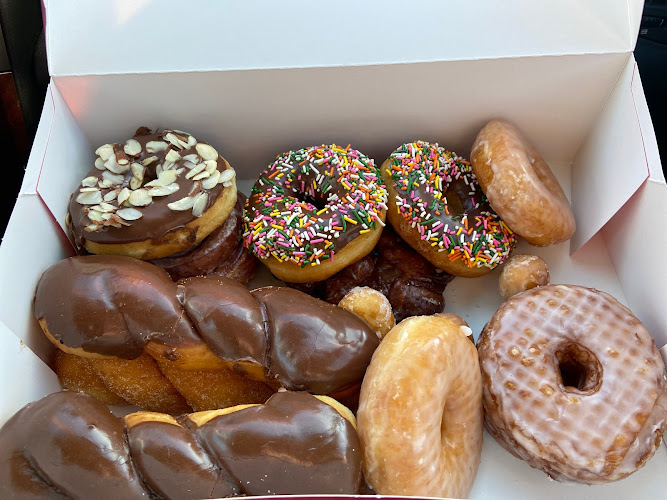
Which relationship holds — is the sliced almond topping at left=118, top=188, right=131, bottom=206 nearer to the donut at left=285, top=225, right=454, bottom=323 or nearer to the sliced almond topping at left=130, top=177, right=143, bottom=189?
the sliced almond topping at left=130, top=177, right=143, bottom=189

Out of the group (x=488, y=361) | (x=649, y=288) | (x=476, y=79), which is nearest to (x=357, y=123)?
(x=476, y=79)

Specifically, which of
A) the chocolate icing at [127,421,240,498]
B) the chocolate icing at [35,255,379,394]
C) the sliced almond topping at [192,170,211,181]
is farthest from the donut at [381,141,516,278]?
the chocolate icing at [127,421,240,498]

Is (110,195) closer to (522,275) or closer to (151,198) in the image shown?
(151,198)

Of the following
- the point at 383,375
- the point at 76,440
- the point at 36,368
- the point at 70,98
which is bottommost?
the point at 36,368

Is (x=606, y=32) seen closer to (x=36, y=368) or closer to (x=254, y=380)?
(x=254, y=380)

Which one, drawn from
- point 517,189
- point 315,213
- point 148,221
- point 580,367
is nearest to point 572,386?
point 580,367
